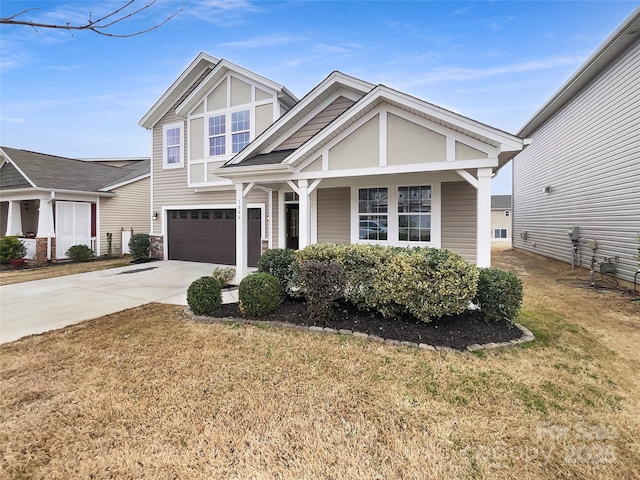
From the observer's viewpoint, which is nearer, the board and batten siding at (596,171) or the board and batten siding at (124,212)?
the board and batten siding at (596,171)

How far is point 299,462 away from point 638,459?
270 centimetres

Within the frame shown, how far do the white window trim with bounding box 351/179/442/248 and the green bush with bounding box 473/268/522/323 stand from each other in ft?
10.5

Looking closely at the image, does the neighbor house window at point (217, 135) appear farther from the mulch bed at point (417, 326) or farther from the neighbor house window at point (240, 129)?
the mulch bed at point (417, 326)

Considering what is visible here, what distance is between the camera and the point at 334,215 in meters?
9.67

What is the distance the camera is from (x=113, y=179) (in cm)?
1684

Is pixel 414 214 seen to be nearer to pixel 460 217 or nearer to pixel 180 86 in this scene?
pixel 460 217

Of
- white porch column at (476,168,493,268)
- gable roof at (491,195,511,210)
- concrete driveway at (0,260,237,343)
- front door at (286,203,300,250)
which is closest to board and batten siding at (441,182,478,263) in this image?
white porch column at (476,168,493,268)

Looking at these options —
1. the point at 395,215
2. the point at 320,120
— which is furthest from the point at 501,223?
the point at 320,120

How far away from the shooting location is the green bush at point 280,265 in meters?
6.46

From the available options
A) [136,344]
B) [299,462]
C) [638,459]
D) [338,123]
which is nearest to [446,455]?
[299,462]

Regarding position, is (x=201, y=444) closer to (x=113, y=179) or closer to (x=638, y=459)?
(x=638, y=459)

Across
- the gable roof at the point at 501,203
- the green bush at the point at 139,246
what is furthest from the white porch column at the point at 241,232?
the gable roof at the point at 501,203

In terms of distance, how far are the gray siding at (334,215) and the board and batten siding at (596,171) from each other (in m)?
6.22

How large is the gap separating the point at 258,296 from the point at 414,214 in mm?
5036
